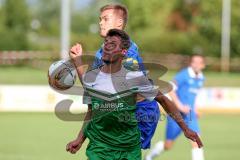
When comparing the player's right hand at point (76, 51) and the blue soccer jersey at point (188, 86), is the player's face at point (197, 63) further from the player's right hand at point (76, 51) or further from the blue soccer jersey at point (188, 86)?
the player's right hand at point (76, 51)

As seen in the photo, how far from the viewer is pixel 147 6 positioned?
7456 cm

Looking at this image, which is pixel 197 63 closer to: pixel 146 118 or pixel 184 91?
pixel 184 91

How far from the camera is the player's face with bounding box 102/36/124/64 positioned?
6371mm

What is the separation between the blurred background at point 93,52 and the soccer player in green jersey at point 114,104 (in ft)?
8.90

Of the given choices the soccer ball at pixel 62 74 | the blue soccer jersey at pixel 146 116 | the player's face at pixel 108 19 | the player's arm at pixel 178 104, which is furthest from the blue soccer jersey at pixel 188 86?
the soccer ball at pixel 62 74

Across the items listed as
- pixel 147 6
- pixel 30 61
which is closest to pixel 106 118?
pixel 30 61

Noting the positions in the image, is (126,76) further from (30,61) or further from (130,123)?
(30,61)

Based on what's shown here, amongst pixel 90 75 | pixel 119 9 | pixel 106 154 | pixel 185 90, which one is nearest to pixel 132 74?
pixel 90 75

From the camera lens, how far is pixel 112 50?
6.37 m

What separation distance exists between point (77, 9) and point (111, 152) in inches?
4004

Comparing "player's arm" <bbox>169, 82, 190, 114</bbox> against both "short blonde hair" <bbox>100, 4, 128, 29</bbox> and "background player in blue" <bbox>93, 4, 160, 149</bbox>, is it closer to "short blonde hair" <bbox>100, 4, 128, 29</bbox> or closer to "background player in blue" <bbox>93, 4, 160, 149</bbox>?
"background player in blue" <bbox>93, 4, 160, 149</bbox>

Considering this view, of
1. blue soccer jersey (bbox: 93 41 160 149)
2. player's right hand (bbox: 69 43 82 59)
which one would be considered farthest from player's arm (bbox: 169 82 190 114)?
player's right hand (bbox: 69 43 82 59)

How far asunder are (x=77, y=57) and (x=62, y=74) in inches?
13.9

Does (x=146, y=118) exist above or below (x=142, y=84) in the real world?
below
